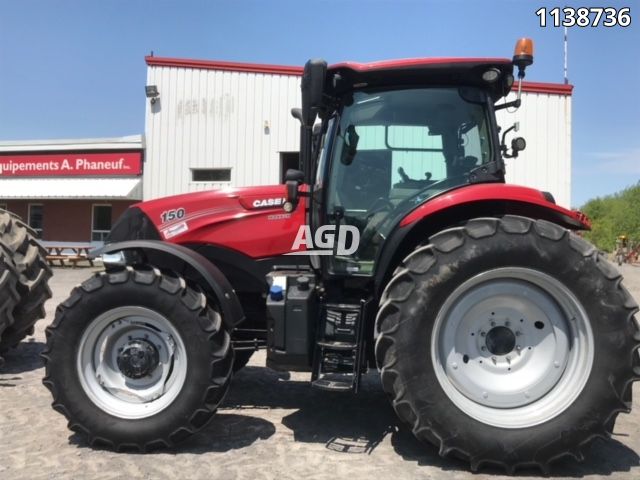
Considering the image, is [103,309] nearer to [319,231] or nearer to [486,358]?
[319,231]

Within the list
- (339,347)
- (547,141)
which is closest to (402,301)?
(339,347)

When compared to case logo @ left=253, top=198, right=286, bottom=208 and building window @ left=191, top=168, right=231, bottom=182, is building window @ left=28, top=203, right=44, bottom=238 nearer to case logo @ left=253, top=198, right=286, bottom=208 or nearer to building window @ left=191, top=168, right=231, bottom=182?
building window @ left=191, top=168, right=231, bottom=182

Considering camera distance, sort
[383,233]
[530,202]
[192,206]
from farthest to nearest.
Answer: [192,206] < [383,233] < [530,202]

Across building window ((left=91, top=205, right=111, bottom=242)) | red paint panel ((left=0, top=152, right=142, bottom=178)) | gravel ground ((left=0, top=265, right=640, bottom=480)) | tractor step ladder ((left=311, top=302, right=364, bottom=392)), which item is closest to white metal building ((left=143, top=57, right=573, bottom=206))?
red paint panel ((left=0, top=152, right=142, bottom=178))

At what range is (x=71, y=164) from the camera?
1864 cm

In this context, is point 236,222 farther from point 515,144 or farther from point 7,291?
point 7,291

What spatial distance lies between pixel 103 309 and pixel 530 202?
9.00ft

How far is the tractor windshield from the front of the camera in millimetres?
3547

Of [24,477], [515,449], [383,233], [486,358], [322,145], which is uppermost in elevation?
[322,145]

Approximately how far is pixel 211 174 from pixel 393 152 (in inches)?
520

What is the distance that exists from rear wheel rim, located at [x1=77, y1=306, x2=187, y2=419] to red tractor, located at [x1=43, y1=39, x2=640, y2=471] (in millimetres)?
11

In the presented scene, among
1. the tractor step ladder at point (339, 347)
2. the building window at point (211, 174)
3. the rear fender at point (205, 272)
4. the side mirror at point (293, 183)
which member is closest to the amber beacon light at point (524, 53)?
the side mirror at point (293, 183)

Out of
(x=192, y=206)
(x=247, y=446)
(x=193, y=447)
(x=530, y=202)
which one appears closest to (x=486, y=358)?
(x=530, y=202)

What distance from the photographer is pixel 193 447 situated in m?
3.34
